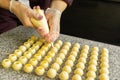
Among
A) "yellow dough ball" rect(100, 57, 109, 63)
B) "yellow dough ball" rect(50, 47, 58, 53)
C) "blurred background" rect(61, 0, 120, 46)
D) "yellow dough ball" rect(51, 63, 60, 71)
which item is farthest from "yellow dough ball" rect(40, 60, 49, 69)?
"blurred background" rect(61, 0, 120, 46)

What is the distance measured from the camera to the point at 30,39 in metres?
1.06

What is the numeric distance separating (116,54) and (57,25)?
314 millimetres

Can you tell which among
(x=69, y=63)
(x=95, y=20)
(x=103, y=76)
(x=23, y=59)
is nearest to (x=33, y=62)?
(x=23, y=59)

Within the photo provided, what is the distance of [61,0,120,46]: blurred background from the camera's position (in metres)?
2.30

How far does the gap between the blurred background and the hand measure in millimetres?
1161

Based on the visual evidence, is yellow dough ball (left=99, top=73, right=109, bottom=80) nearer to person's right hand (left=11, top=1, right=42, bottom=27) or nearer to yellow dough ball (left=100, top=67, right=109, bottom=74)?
yellow dough ball (left=100, top=67, right=109, bottom=74)

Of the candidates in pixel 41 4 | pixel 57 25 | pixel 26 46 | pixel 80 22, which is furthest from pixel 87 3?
pixel 26 46

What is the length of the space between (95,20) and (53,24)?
1.33 metres

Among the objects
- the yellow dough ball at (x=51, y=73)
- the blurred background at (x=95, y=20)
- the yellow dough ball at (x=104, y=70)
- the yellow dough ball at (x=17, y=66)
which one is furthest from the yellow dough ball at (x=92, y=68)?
the blurred background at (x=95, y=20)

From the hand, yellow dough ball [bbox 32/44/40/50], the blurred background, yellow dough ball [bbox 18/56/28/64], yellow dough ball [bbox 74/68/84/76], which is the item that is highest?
the hand

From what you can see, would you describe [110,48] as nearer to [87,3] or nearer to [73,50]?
[73,50]

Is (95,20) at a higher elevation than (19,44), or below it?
below

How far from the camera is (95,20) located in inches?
92.8

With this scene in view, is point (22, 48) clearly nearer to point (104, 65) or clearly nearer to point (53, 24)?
point (53, 24)
